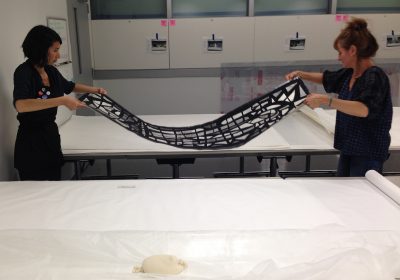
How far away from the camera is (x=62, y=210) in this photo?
1.90m

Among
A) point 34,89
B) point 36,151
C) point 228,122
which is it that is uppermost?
point 34,89

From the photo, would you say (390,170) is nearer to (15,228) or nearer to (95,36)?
(95,36)

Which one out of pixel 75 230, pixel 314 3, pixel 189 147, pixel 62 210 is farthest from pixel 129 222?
pixel 314 3

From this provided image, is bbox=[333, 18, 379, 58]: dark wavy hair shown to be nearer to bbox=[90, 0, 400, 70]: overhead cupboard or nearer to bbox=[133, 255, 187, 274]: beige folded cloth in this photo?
bbox=[133, 255, 187, 274]: beige folded cloth

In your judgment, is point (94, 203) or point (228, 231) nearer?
point (228, 231)

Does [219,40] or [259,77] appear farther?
[259,77]

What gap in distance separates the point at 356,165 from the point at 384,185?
0.31 meters

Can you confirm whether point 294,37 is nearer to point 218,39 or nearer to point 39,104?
point 218,39

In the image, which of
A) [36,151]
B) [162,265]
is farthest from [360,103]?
[36,151]

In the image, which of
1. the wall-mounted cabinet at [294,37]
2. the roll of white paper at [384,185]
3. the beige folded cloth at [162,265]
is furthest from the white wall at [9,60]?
the wall-mounted cabinet at [294,37]

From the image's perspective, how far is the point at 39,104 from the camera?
2229 mm

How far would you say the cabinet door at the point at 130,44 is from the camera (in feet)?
14.8

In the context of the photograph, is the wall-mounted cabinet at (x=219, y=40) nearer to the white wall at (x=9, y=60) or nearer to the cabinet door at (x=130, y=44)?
the cabinet door at (x=130, y=44)

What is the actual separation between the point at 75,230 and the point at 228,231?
641 millimetres
